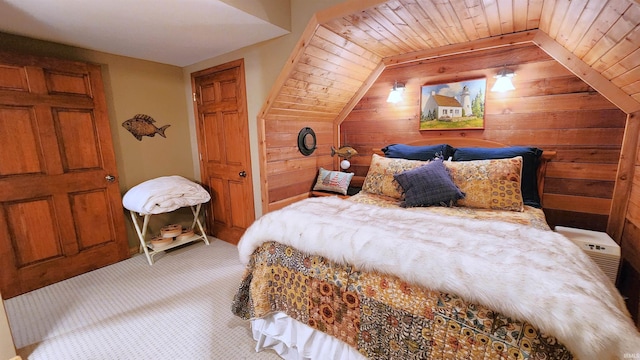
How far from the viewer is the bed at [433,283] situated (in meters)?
0.86

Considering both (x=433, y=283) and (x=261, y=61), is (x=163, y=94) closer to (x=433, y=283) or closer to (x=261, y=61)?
(x=261, y=61)

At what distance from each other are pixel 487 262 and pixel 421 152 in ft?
5.71

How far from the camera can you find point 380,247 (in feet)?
3.95

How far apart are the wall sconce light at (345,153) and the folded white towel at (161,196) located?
162 centimetres

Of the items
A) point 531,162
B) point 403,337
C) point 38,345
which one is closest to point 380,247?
point 403,337

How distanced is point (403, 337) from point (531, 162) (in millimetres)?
1924

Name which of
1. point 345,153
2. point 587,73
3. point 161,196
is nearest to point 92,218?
point 161,196

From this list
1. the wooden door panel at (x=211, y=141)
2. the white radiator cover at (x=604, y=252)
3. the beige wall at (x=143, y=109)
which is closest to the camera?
the white radiator cover at (x=604, y=252)

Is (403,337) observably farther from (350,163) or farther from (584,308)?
(350,163)

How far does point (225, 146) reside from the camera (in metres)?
3.05

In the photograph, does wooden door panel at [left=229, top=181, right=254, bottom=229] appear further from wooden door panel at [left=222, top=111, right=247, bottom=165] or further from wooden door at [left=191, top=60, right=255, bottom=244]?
wooden door panel at [left=222, top=111, right=247, bottom=165]

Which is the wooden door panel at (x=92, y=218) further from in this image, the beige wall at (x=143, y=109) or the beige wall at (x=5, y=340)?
the beige wall at (x=5, y=340)

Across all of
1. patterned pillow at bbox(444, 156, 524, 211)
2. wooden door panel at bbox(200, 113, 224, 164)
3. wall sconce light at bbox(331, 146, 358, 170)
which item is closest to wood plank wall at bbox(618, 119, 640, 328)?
patterned pillow at bbox(444, 156, 524, 211)

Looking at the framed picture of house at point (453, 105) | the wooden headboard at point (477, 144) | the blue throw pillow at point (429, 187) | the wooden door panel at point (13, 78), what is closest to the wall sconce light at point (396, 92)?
the framed picture of house at point (453, 105)
